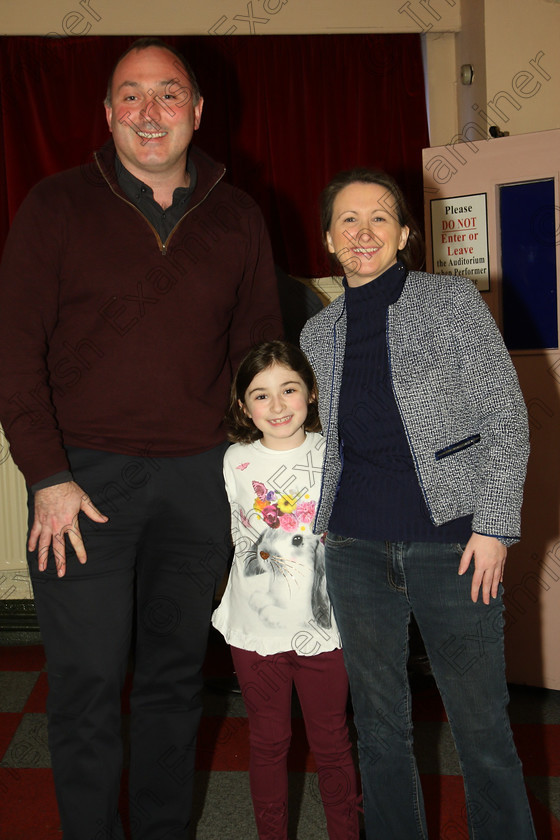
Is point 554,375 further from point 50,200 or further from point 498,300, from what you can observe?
point 50,200

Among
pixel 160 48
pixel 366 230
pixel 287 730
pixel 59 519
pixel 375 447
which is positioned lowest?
pixel 287 730

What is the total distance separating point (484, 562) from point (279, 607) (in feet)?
1.57

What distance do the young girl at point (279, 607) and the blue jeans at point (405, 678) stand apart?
0.39 feet

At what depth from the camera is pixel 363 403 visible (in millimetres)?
1417

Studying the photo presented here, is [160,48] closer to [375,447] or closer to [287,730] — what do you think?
[375,447]

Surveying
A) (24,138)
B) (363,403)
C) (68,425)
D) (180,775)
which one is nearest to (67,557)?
(68,425)

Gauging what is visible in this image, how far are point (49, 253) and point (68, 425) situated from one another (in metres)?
0.34

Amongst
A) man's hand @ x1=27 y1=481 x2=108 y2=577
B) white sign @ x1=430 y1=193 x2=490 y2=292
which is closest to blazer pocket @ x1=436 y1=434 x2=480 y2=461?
man's hand @ x1=27 y1=481 x2=108 y2=577

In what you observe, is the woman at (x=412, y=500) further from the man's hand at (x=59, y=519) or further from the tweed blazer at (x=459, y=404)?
the man's hand at (x=59, y=519)

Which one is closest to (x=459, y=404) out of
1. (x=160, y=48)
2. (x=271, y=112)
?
(x=160, y=48)

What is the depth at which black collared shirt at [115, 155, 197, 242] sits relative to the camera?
1543 mm

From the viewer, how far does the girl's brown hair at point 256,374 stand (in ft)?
5.31

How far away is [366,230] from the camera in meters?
1.42

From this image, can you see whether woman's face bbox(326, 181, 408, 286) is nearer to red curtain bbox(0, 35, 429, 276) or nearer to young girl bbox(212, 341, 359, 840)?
young girl bbox(212, 341, 359, 840)
